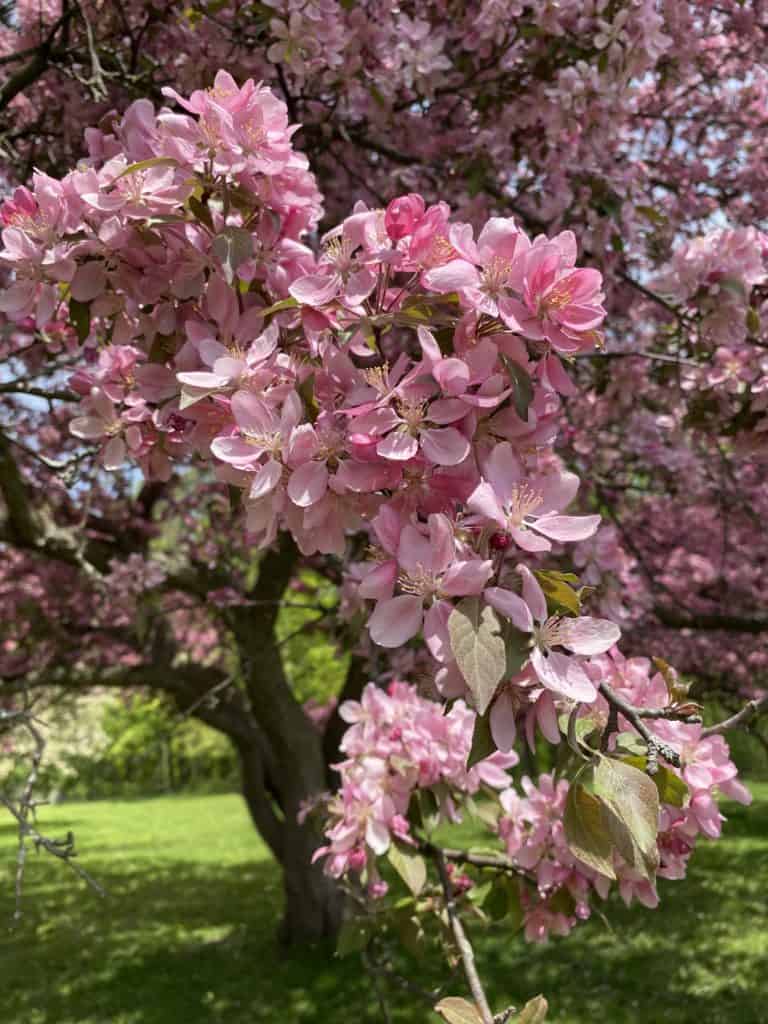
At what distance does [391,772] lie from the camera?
Answer: 6.82 ft

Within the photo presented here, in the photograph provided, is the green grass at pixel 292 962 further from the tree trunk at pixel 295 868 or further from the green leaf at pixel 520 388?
the green leaf at pixel 520 388

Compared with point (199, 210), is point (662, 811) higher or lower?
lower

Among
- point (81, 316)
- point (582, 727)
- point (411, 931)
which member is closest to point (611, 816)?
point (582, 727)

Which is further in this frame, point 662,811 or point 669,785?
point 662,811

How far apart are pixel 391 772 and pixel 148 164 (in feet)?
4.79

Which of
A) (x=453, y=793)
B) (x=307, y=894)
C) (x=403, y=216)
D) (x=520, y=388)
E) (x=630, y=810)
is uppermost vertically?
(x=403, y=216)

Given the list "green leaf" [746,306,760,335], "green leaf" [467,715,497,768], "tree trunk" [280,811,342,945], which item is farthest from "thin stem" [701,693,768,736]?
"tree trunk" [280,811,342,945]

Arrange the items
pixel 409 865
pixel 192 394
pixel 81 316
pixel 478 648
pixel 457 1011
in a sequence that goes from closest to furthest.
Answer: pixel 478 648
pixel 192 394
pixel 457 1011
pixel 81 316
pixel 409 865

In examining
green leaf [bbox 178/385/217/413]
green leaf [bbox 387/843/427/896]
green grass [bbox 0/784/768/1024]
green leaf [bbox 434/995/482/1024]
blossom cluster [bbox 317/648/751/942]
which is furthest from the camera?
green grass [bbox 0/784/768/1024]

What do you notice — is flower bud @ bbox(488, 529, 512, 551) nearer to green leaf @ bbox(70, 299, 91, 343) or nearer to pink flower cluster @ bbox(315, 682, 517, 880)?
green leaf @ bbox(70, 299, 91, 343)

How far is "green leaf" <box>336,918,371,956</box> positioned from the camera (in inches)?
84.4

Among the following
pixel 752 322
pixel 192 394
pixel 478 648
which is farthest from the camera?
pixel 752 322

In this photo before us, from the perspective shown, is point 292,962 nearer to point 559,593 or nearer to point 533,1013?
point 533,1013

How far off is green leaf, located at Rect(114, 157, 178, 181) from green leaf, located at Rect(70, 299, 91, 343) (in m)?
0.23
